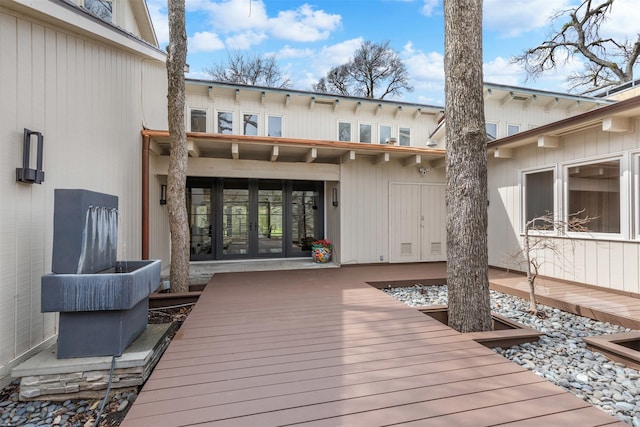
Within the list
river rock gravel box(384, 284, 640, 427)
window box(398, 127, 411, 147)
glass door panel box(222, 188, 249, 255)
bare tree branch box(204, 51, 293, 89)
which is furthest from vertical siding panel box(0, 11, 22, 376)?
bare tree branch box(204, 51, 293, 89)

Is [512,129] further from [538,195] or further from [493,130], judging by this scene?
[538,195]

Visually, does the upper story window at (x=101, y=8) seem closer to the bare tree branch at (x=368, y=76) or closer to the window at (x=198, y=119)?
the window at (x=198, y=119)

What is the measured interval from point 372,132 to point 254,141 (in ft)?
18.0

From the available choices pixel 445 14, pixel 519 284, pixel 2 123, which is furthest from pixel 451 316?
pixel 2 123

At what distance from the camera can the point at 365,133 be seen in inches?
383

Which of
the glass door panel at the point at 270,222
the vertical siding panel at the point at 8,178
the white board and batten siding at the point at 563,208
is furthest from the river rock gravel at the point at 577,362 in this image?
the glass door panel at the point at 270,222

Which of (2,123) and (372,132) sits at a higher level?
(372,132)

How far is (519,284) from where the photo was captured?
496cm

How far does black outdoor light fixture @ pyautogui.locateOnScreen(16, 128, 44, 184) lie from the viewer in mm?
2518

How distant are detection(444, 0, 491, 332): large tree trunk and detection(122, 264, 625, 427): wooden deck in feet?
1.26

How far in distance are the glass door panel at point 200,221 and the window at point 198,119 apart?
244cm

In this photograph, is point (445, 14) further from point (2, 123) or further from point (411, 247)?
point (411, 247)

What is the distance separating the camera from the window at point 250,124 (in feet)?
29.1

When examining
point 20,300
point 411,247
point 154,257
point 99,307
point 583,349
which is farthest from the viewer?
point 411,247
